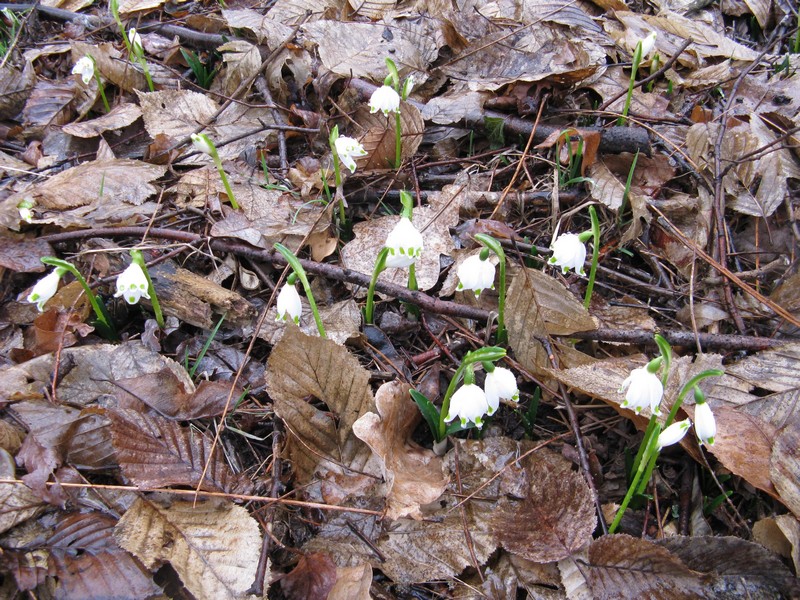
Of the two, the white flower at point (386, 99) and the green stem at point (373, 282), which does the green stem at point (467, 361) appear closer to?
the green stem at point (373, 282)

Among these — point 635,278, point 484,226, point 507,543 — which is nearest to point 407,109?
point 484,226

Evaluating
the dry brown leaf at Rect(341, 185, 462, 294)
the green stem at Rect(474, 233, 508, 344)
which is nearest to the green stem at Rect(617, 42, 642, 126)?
the dry brown leaf at Rect(341, 185, 462, 294)

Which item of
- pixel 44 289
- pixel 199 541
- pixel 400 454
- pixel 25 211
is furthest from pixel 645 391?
pixel 25 211

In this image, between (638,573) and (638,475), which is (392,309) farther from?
(638,573)

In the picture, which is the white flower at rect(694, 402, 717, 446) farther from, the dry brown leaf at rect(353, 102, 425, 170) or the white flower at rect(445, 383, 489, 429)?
the dry brown leaf at rect(353, 102, 425, 170)

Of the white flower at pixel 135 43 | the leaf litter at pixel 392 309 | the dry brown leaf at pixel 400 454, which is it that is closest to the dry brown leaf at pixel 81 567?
the leaf litter at pixel 392 309
